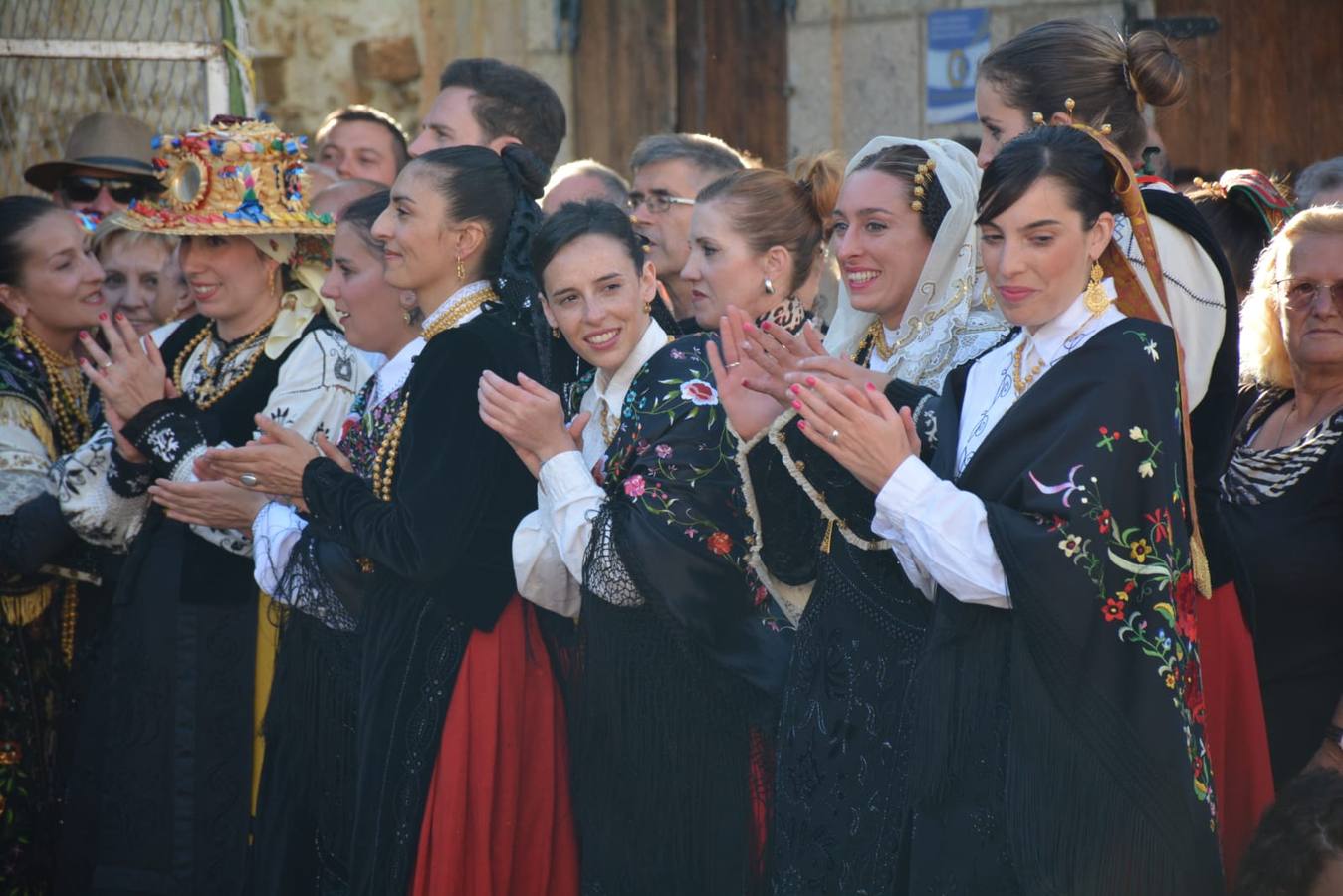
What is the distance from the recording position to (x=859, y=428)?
2.81 m

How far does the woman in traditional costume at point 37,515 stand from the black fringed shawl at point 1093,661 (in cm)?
284

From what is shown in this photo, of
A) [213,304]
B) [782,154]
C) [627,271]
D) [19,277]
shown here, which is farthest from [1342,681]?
[782,154]

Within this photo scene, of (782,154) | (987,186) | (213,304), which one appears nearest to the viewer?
(987,186)

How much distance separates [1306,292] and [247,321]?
2916 millimetres

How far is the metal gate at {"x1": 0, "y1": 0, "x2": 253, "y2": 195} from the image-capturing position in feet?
19.8

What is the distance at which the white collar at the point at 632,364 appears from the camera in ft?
11.9

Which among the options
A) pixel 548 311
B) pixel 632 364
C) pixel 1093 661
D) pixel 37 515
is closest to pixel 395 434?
pixel 548 311

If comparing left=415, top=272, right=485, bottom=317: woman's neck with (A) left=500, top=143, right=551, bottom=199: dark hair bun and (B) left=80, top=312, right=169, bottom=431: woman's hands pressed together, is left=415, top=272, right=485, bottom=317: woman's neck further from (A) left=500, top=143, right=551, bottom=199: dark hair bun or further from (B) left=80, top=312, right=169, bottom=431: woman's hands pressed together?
(B) left=80, top=312, right=169, bottom=431: woman's hands pressed together

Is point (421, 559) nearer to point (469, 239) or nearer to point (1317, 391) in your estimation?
point (469, 239)

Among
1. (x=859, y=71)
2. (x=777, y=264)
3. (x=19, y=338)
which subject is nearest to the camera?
(x=777, y=264)

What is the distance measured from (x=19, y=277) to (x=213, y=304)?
0.81 meters

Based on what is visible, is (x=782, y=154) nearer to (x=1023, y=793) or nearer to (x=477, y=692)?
(x=477, y=692)

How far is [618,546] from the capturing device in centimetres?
329

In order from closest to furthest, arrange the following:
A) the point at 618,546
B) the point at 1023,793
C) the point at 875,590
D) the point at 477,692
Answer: the point at 1023,793
the point at 875,590
the point at 618,546
the point at 477,692
